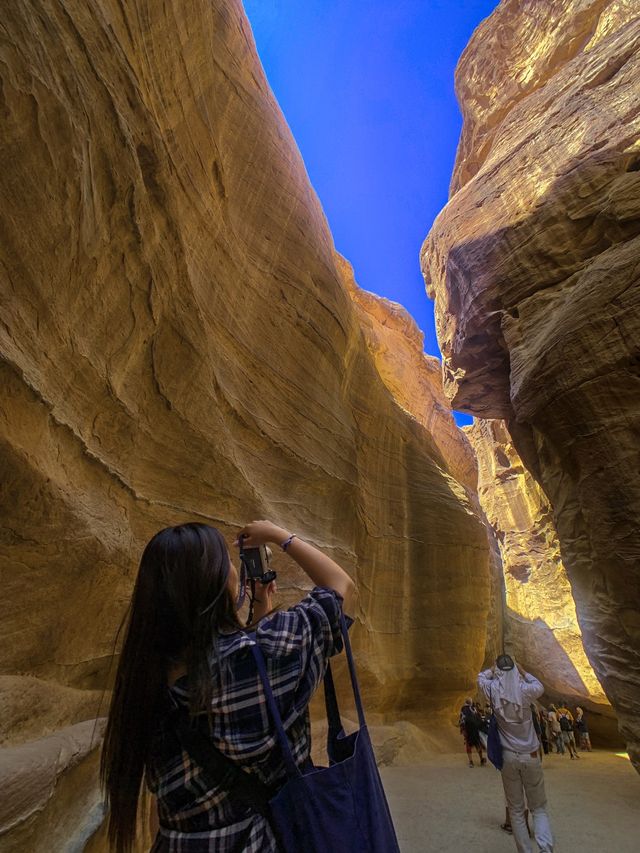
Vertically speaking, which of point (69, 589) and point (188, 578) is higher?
point (69, 589)

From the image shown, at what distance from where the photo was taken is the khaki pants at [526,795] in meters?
4.41

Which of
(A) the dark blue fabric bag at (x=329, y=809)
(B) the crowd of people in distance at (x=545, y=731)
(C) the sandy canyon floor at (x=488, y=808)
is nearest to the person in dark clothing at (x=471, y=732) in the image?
(B) the crowd of people in distance at (x=545, y=731)

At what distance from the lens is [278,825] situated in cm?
117

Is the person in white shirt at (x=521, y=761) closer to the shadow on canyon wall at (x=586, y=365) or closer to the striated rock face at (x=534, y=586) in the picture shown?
the shadow on canyon wall at (x=586, y=365)

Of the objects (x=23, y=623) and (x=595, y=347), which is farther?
(x=595, y=347)

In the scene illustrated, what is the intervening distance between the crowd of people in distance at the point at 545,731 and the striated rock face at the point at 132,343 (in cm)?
204

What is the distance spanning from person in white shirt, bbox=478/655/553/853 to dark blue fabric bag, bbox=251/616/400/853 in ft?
13.0

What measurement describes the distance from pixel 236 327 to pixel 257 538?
4991 millimetres

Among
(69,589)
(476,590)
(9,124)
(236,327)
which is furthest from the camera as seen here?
(476,590)

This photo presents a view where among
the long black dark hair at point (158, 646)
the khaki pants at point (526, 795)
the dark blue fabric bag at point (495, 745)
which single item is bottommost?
the khaki pants at point (526, 795)

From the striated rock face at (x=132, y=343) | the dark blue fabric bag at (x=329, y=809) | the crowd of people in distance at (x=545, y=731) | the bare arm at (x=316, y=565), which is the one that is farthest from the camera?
the crowd of people in distance at (x=545, y=731)

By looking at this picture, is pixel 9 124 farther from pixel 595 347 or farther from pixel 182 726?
pixel 595 347

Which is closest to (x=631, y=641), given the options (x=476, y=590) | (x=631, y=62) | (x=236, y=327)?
(x=476, y=590)

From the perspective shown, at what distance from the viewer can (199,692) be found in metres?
1.29
